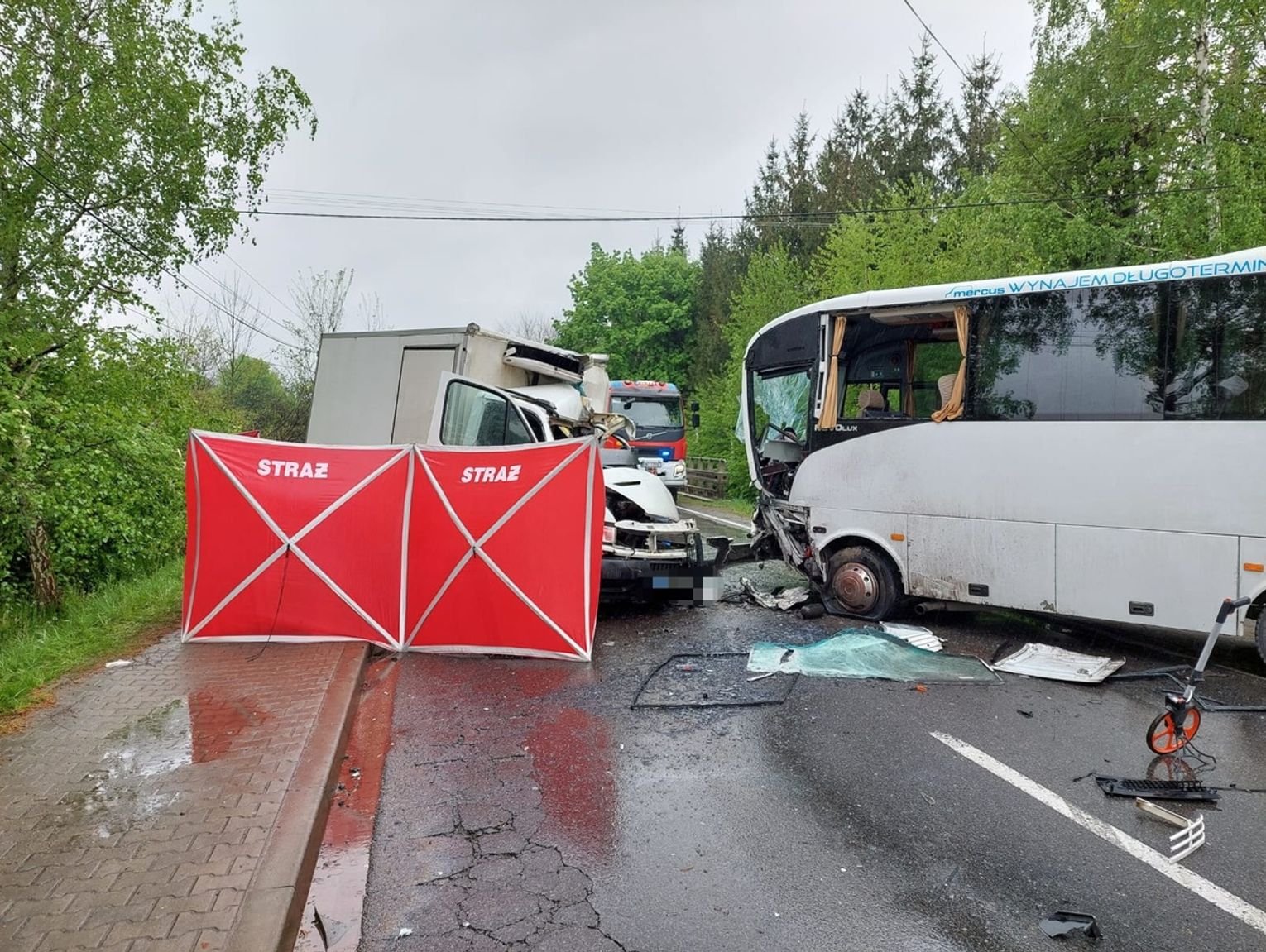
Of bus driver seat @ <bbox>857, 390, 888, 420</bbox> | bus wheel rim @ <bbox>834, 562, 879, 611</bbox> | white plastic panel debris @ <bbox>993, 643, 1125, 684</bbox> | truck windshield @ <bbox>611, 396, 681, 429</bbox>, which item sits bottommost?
white plastic panel debris @ <bbox>993, 643, 1125, 684</bbox>

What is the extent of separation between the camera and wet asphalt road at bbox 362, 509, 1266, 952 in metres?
3.08

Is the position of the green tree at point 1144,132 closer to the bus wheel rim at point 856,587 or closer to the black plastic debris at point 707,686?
the bus wheel rim at point 856,587

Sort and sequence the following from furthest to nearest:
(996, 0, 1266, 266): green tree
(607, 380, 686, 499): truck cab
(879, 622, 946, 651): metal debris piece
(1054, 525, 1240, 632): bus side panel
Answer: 1. (607, 380, 686, 499): truck cab
2. (996, 0, 1266, 266): green tree
3. (879, 622, 946, 651): metal debris piece
4. (1054, 525, 1240, 632): bus side panel

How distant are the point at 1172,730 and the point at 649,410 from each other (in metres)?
16.2

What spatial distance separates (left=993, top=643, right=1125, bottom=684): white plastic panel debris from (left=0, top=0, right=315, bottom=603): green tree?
9709 millimetres

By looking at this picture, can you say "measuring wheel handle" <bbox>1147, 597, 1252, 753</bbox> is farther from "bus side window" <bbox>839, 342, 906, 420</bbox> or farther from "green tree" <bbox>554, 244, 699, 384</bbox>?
"green tree" <bbox>554, 244, 699, 384</bbox>

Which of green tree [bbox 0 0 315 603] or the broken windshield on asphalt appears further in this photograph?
green tree [bbox 0 0 315 603]

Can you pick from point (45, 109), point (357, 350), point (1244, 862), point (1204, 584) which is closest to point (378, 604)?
point (357, 350)

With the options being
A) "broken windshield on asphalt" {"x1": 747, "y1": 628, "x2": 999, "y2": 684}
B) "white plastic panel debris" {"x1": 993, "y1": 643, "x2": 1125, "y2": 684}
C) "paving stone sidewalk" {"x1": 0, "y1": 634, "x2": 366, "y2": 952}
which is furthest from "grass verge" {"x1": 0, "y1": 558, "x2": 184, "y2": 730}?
"white plastic panel debris" {"x1": 993, "y1": 643, "x2": 1125, "y2": 684}

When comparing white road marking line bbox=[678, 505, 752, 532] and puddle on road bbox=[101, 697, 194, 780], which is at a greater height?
white road marking line bbox=[678, 505, 752, 532]

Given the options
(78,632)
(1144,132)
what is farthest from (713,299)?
(78,632)

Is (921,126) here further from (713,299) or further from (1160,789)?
(1160,789)

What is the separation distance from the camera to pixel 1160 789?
4.12 metres

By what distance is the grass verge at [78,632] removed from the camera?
597 centimetres
